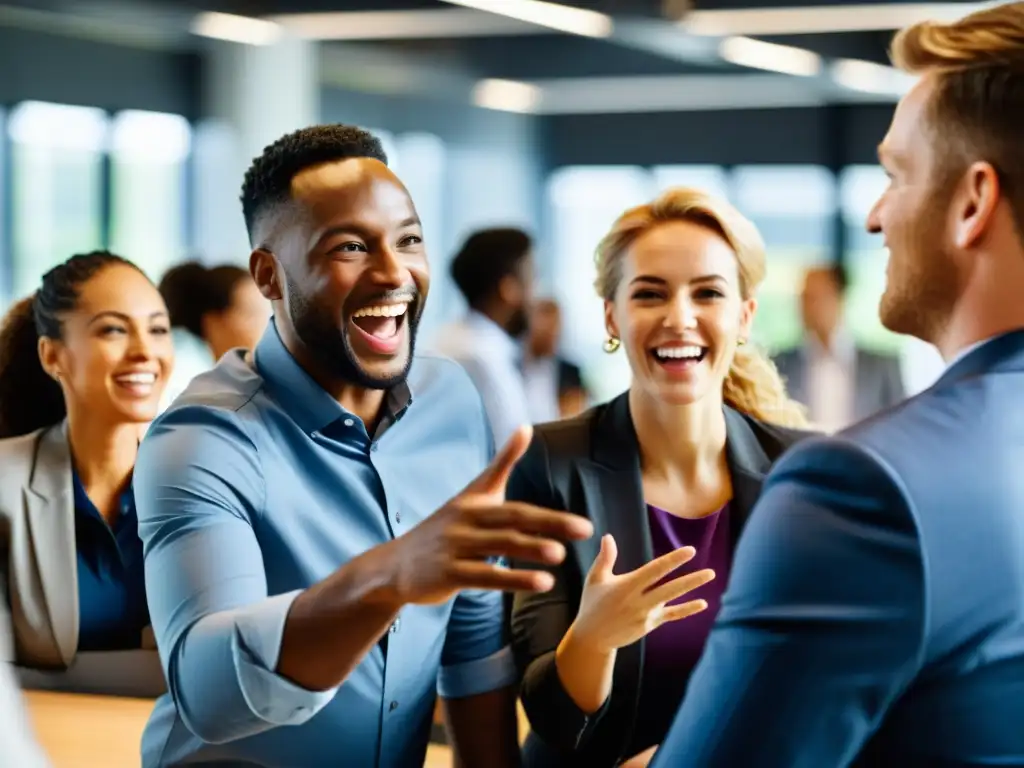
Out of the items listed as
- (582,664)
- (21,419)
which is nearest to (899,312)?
(582,664)

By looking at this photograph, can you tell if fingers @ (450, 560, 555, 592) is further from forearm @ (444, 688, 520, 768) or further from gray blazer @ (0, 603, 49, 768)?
forearm @ (444, 688, 520, 768)

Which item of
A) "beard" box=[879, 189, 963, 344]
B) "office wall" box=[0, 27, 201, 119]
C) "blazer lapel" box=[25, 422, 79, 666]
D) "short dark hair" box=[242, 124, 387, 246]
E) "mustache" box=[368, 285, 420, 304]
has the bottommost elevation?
"blazer lapel" box=[25, 422, 79, 666]

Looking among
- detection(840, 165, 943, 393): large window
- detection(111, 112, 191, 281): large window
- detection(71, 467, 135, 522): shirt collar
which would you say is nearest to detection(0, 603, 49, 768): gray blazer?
detection(71, 467, 135, 522): shirt collar

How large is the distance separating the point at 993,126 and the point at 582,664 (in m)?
0.74

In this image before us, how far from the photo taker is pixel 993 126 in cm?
107

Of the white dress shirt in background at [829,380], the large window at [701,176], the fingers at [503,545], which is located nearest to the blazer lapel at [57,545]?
the fingers at [503,545]

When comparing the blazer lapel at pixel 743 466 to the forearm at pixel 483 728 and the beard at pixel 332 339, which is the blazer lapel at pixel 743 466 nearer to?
the forearm at pixel 483 728

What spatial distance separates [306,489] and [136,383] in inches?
14.2

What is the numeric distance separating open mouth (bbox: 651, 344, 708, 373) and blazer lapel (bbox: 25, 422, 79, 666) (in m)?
0.75

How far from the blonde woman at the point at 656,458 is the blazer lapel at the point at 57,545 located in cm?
53

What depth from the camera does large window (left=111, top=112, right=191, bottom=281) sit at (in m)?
8.92

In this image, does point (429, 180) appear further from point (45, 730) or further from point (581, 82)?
point (45, 730)

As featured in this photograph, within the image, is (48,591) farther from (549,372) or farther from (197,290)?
(549,372)

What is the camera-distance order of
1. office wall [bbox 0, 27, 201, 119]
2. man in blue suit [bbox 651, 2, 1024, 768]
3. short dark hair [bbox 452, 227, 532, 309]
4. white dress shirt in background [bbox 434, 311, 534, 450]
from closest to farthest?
man in blue suit [bbox 651, 2, 1024, 768]
white dress shirt in background [bbox 434, 311, 534, 450]
short dark hair [bbox 452, 227, 532, 309]
office wall [bbox 0, 27, 201, 119]
